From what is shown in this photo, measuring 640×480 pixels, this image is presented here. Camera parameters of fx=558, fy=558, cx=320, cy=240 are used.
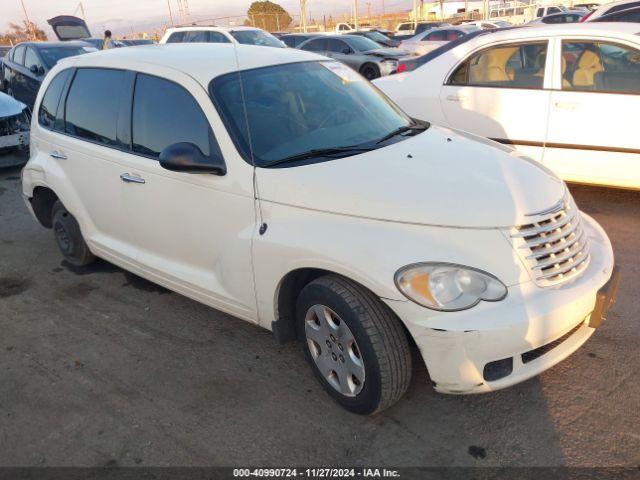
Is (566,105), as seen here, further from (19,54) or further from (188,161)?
(19,54)

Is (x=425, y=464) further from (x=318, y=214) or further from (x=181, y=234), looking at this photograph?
(x=181, y=234)

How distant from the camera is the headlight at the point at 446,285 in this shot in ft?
7.71

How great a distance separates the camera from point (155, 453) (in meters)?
2.62

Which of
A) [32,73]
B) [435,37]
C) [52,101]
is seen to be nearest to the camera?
[52,101]

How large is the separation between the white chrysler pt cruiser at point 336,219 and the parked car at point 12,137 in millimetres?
4481

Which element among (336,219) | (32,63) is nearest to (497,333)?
(336,219)

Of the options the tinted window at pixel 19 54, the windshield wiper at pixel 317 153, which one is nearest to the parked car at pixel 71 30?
the tinted window at pixel 19 54

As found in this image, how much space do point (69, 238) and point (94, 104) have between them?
1.22m

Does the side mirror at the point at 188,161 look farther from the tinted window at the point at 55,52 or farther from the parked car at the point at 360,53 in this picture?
the parked car at the point at 360,53

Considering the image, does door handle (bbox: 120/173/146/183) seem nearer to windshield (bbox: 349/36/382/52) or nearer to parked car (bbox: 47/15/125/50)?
windshield (bbox: 349/36/382/52)

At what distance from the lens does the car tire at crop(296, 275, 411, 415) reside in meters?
2.48

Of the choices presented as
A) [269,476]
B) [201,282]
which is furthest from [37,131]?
[269,476]

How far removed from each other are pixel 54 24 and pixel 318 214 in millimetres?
19439

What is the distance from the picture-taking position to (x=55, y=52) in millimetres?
11438
